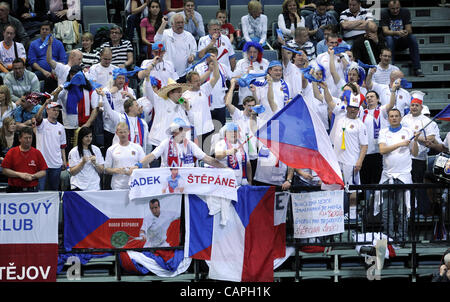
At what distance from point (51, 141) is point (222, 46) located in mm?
3736

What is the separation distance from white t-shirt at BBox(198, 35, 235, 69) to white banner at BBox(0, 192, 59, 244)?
4822 millimetres

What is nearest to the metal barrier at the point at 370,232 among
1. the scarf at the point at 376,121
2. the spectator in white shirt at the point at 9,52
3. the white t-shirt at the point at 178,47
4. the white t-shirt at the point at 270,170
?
the white t-shirt at the point at 270,170

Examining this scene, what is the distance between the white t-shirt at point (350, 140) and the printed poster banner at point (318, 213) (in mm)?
1501

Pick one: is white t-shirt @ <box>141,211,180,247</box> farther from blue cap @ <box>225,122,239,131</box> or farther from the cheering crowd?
blue cap @ <box>225,122,239,131</box>

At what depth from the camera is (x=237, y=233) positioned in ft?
41.5

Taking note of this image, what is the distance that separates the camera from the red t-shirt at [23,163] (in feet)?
43.0

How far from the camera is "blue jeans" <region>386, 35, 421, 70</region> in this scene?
17.8m

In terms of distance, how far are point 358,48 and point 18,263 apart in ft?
25.6

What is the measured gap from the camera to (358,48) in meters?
17.0

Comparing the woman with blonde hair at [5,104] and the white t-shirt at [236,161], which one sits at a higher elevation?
the woman with blonde hair at [5,104]

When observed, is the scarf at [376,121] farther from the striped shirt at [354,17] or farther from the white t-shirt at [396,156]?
the striped shirt at [354,17]
